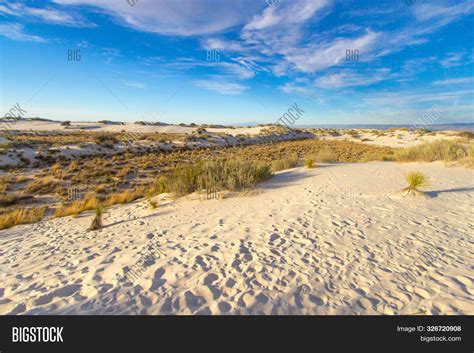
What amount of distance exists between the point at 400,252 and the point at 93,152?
24.3 meters

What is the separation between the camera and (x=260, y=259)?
3.66 m

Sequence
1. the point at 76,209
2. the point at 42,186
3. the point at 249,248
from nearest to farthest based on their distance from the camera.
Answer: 1. the point at 249,248
2. the point at 76,209
3. the point at 42,186

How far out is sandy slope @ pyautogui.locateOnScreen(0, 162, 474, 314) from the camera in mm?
2709

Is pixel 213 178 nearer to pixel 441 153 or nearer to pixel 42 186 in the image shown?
pixel 42 186
